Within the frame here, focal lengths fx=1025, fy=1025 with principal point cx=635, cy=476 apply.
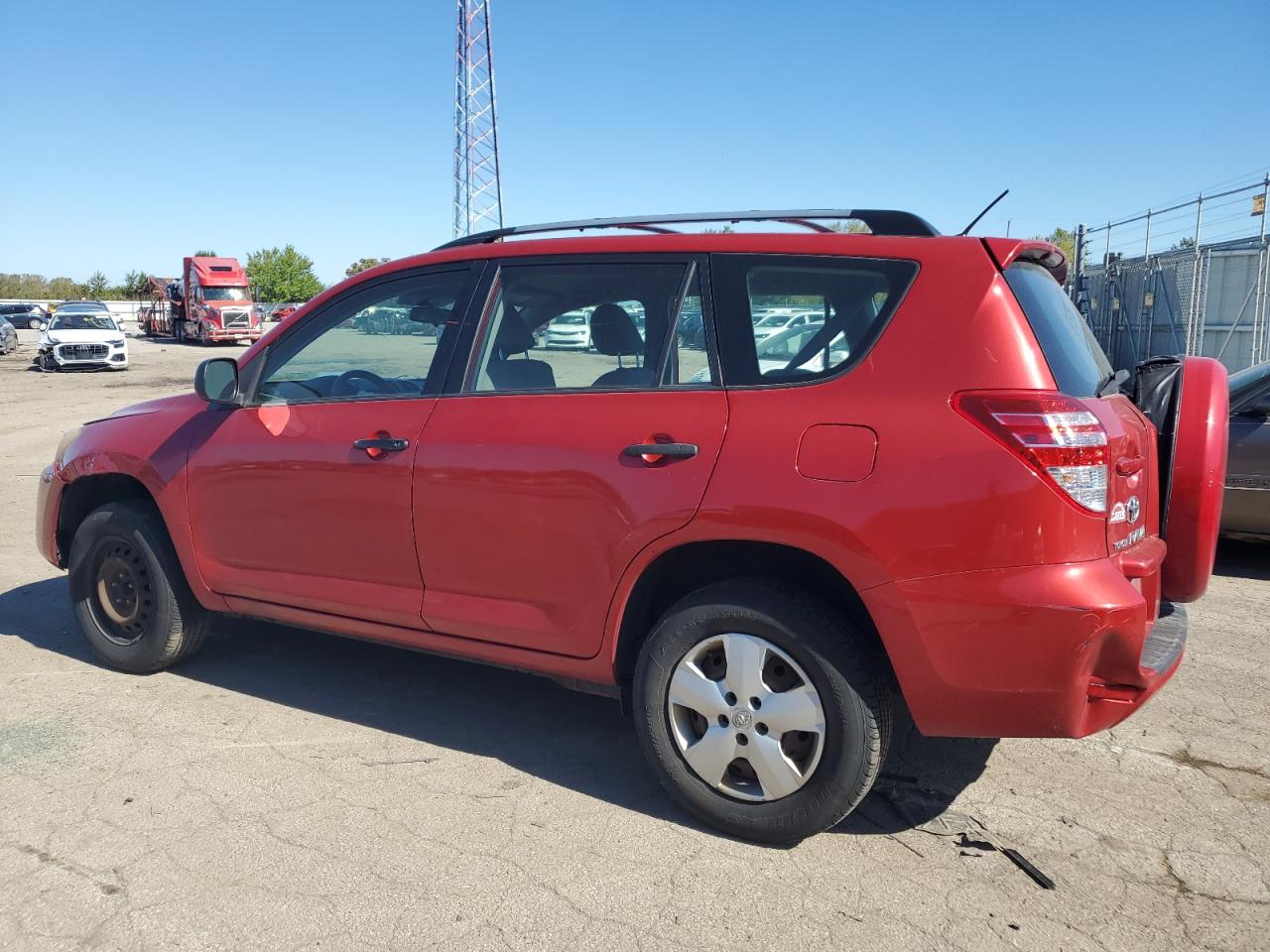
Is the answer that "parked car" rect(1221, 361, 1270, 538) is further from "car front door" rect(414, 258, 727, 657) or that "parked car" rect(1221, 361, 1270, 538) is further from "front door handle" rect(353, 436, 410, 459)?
"front door handle" rect(353, 436, 410, 459)

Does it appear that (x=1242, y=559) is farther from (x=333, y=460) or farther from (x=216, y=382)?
(x=216, y=382)

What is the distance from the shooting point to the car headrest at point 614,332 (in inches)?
137

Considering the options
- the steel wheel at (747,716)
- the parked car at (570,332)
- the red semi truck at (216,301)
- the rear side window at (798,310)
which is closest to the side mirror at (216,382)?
the parked car at (570,332)

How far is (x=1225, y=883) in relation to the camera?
2.93 meters

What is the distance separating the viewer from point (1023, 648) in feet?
9.08

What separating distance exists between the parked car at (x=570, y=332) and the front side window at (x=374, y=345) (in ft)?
1.20

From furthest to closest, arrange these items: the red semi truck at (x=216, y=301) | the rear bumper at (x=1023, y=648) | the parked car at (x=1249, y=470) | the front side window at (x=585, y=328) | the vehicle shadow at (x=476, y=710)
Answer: the red semi truck at (x=216, y=301)
the parked car at (x=1249, y=470)
the vehicle shadow at (x=476, y=710)
the front side window at (x=585, y=328)
the rear bumper at (x=1023, y=648)

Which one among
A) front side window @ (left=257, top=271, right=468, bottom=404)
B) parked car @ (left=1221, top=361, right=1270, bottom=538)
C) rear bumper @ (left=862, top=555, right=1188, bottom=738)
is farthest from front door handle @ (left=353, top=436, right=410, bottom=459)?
parked car @ (left=1221, top=361, right=1270, bottom=538)

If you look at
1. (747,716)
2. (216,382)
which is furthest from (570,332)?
(216,382)

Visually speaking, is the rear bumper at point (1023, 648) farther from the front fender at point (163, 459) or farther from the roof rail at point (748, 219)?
the front fender at point (163, 459)

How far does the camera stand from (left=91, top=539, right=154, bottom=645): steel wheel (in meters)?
4.58

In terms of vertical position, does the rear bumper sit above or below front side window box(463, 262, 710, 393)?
below

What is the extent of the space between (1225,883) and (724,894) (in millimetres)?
1432

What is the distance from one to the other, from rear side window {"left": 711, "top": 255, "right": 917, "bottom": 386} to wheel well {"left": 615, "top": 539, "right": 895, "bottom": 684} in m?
0.53
